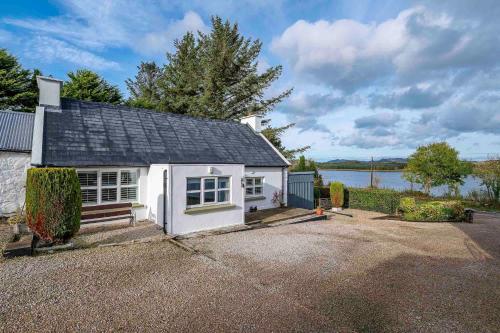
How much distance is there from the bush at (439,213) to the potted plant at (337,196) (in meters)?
4.32

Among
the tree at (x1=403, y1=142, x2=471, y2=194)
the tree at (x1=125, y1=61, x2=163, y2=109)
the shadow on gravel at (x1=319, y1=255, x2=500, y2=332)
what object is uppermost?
the tree at (x1=125, y1=61, x2=163, y2=109)

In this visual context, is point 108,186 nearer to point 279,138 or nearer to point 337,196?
point 337,196

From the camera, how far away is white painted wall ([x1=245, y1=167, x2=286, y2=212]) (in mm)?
14906

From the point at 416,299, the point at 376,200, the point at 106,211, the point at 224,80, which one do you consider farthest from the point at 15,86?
the point at 416,299

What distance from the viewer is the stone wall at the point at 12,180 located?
11.7 meters

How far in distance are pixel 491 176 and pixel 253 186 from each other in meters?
19.4

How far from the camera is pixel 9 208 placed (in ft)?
38.8

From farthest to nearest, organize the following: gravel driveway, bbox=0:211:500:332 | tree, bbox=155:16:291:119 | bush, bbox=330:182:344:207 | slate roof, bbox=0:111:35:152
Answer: tree, bbox=155:16:291:119 < bush, bbox=330:182:344:207 < slate roof, bbox=0:111:35:152 < gravel driveway, bbox=0:211:500:332

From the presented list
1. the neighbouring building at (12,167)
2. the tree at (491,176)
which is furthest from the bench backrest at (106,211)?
the tree at (491,176)

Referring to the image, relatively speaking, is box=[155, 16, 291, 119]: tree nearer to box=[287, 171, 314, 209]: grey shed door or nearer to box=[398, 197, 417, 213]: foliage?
box=[287, 171, 314, 209]: grey shed door

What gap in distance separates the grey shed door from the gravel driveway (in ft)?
26.5

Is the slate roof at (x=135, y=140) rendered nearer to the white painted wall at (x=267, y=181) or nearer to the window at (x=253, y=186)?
the white painted wall at (x=267, y=181)

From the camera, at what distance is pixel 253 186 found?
49.8ft

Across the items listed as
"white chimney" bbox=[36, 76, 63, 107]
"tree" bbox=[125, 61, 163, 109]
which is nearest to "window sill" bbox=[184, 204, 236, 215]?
"white chimney" bbox=[36, 76, 63, 107]
